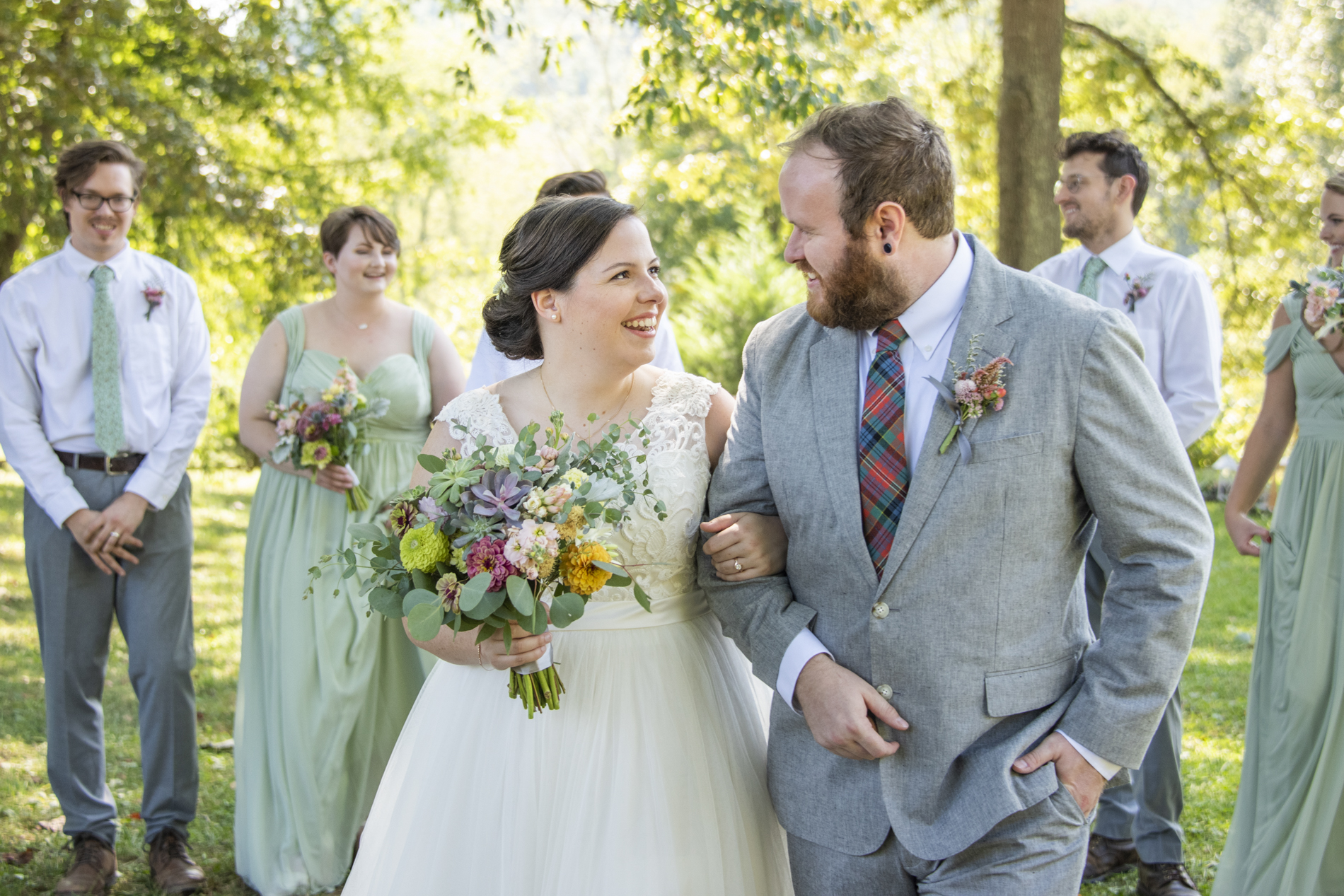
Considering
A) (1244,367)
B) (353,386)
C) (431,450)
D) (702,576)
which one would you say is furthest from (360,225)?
(1244,367)

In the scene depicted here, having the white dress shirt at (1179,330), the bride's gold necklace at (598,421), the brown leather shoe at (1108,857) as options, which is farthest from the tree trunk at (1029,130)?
the bride's gold necklace at (598,421)

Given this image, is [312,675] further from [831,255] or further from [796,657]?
[831,255]

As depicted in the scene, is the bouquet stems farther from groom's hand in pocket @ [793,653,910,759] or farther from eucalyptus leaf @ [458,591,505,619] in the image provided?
groom's hand in pocket @ [793,653,910,759]

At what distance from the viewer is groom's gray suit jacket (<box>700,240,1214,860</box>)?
7.98 ft

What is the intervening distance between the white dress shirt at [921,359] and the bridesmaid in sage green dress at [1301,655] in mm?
2193

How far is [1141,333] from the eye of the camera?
4.99 meters

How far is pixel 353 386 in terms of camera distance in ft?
16.7

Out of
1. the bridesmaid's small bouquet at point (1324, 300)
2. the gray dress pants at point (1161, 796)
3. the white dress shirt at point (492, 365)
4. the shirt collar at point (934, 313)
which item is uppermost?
the bridesmaid's small bouquet at point (1324, 300)

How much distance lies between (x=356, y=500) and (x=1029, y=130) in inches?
185

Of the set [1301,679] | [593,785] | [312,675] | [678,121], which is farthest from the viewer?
[678,121]

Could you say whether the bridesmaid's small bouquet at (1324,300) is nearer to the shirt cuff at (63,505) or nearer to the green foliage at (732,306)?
the shirt cuff at (63,505)

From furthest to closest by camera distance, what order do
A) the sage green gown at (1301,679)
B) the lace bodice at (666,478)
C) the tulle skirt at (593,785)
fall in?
the sage green gown at (1301,679)
the lace bodice at (666,478)
the tulle skirt at (593,785)

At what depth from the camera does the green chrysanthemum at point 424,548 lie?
8.43 ft

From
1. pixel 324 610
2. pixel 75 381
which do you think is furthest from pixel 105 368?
pixel 324 610
